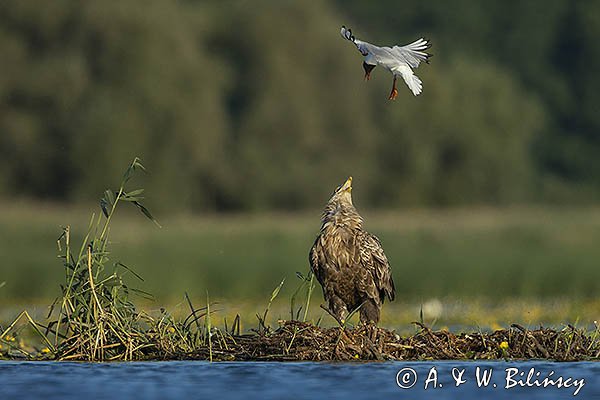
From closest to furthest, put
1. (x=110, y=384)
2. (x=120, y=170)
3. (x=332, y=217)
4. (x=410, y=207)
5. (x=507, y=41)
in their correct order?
(x=110, y=384) → (x=332, y=217) → (x=120, y=170) → (x=410, y=207) → (x=507, y=41)

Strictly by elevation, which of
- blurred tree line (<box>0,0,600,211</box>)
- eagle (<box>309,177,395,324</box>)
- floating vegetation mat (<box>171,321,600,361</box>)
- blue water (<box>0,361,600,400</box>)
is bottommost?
blue water (<box>0,361,600,400</box>)

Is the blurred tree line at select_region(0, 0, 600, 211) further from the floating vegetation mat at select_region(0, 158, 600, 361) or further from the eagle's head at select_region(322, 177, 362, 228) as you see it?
the floating vegetation mat at select_region(0, 158, 600, 361)

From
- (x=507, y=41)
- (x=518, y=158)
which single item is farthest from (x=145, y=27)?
(x=507, y=41)

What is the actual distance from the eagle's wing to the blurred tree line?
26.7m

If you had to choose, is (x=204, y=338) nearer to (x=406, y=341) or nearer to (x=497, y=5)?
(x=406, y=341)

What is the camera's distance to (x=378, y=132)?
47.6 m

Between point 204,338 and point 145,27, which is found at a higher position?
point 145,27

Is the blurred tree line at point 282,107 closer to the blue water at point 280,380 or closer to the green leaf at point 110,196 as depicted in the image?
the green leaf at point 110,196

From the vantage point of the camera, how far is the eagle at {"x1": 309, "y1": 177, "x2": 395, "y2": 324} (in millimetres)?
10117

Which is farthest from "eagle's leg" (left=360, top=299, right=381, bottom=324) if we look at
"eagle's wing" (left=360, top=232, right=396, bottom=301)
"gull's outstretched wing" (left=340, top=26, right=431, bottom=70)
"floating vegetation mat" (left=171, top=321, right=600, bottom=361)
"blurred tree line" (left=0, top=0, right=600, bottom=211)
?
"blurred tree line" (left=0, top=0, right=600, bottom=211)

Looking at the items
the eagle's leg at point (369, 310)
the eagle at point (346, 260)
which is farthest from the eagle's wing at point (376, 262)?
the eagle's leg at point (369, 310)

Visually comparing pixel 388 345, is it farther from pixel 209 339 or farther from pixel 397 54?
pixel 397 54

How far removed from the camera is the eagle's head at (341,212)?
403 inches

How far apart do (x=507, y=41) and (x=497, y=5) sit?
4.00 m
